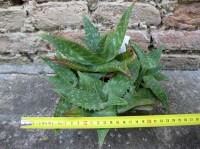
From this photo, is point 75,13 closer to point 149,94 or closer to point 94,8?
point 94,8

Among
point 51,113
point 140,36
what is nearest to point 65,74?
point 51,113

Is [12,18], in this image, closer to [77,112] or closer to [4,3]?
[4,3]

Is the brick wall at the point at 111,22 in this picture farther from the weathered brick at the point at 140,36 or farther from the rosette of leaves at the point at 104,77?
the rosette of leaves at the point at 104,77

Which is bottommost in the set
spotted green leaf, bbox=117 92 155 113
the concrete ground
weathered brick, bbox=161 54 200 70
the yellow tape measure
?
the concrete ground

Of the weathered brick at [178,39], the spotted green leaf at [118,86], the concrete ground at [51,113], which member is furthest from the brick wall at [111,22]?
the spotted green leaf at [118,86]

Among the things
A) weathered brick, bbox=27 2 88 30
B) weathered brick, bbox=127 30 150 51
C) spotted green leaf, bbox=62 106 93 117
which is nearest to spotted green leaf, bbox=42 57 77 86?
spotted green leaf, bbox=62 106 93 117

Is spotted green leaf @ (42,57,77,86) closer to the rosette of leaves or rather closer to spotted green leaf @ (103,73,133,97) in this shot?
the rosette of leaves
